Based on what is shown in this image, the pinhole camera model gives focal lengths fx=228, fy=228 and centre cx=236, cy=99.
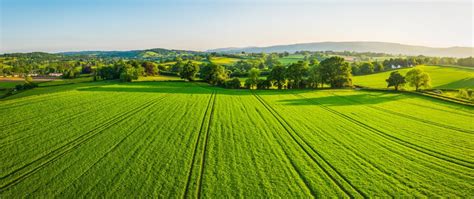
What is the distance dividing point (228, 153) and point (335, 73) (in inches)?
2241

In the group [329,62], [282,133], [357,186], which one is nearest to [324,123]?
[282,133]

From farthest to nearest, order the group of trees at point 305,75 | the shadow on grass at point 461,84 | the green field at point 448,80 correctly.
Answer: the green field at point 448,80 → the group of trees at point 305,75 → the shadow on grass at point 461,84

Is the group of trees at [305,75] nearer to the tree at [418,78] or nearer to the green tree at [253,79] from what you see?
the green tree at [253,79]

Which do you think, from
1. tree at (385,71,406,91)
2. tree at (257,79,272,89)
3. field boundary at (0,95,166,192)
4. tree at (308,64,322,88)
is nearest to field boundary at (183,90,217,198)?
field boundary at (0,95,166,192)

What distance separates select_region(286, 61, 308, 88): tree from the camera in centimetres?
6725

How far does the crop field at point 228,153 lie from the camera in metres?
14.2

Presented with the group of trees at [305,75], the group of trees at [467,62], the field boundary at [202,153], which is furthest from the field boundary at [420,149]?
the group of trees at [467,62]

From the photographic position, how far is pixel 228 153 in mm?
19219

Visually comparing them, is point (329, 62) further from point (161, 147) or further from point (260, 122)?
point (161, 147)

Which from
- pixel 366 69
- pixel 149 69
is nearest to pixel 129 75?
pixel 149 69

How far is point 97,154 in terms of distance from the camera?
729 inches

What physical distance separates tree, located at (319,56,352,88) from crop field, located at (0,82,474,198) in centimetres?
3232

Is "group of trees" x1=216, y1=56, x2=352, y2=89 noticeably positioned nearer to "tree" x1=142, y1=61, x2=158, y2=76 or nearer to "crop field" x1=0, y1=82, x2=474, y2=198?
"crop field" x1=0, y1=82, x2=474, y2=198

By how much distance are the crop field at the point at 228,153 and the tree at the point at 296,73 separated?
33890 mm
